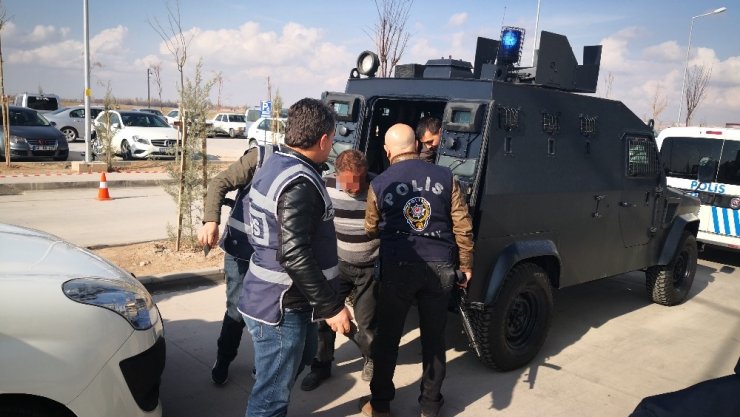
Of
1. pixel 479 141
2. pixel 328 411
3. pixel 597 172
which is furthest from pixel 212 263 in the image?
pixel 597 172

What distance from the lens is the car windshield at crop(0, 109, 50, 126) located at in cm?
1548

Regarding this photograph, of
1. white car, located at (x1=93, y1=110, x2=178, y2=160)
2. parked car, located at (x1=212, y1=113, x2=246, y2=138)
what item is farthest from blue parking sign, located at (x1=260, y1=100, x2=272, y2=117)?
parked car, located at (x1=212, y1=113, x2=246, y2=138)

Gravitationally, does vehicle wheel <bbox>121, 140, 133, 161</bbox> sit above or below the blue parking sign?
below

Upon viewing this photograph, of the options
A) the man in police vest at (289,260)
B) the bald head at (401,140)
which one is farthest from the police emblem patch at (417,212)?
the man in police vest at (289,260)

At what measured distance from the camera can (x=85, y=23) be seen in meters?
13.3

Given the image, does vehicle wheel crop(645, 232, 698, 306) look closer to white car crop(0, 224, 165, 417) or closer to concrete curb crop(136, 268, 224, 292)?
concrete curb crop(136, 268, 224, 292)

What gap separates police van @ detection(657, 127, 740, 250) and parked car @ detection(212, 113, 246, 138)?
93.4 ft

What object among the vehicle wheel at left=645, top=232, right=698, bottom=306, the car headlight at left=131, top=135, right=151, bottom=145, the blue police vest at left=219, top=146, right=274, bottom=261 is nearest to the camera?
the blue police vest at left=219, top=146, right=274, bottom=261

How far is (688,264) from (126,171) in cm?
1334

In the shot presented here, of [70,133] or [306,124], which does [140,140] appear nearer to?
[70,133]

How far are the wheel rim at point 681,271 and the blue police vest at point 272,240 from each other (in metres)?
5.45

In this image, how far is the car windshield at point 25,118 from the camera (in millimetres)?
15477

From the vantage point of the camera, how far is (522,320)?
4.26 metres

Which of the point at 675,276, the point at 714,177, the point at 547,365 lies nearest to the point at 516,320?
the point at 547,365
